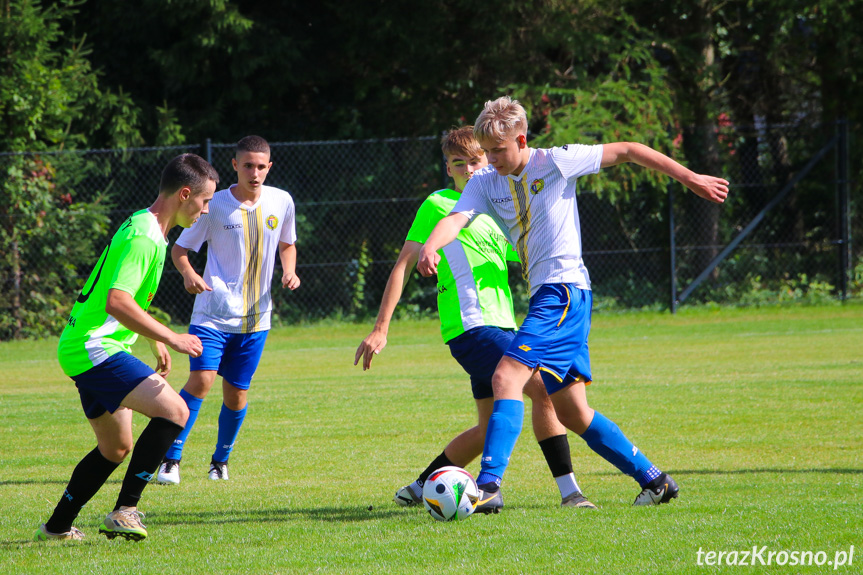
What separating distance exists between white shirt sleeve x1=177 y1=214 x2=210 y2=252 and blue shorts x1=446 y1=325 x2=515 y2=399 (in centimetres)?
220

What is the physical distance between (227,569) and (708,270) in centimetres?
1446

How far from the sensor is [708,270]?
17.0m

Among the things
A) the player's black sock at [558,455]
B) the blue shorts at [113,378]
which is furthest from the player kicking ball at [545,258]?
the blue shorts at [113,378]

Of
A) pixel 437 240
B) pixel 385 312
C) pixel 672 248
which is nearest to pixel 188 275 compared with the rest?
pixel 385 312

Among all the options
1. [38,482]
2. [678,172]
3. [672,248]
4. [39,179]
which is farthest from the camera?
[672,248]

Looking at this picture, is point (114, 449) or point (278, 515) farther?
point (278, 515)

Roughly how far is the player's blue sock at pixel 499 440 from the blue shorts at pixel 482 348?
517mm

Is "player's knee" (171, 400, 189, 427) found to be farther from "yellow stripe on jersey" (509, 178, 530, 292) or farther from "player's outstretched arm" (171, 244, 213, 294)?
"yellow stripe on jersey" (509, 178, 530, 292)

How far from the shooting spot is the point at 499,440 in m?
4.37

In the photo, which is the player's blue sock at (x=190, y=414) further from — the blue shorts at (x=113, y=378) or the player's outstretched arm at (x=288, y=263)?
the blue shorts at (x=113, y=378)

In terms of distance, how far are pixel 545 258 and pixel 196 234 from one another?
2.80 meters

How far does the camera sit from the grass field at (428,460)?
12.8 feet

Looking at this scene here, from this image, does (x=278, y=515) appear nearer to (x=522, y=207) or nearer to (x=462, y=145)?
(x=522, y=207)

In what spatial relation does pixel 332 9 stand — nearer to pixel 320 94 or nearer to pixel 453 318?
pixel 320 94
